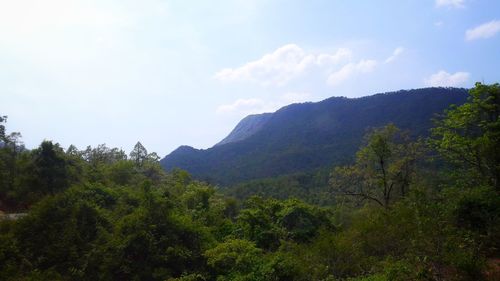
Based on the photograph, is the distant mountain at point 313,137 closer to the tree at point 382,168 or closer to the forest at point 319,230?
the tree at point 382,168

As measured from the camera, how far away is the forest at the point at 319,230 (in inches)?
446

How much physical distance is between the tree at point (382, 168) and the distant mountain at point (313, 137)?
58718 mm

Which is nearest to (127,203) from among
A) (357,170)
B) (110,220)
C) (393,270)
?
(110,220)

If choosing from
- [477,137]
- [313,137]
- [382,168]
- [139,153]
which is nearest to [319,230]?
[382,168]

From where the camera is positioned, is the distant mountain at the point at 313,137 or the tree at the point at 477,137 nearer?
the tree at the point at 477,137

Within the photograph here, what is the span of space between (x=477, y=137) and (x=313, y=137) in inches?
3921

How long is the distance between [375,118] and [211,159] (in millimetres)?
50719

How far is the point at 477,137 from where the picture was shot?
1700 centimetres

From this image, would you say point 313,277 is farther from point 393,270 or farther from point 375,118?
point 375,118

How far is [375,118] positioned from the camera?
376 feet

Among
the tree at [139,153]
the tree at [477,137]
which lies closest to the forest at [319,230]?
the tree at [477,137]

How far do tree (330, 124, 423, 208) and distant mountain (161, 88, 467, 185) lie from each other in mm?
58718

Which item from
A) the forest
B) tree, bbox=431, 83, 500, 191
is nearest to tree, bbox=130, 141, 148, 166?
the forest

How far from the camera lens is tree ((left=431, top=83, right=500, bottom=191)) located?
52.3 feet
